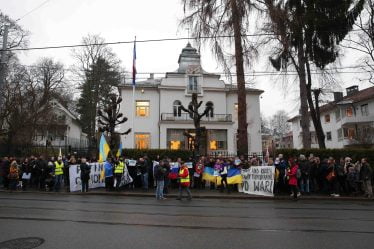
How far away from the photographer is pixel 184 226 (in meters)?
9.02

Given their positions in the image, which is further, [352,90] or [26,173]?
[352,90]

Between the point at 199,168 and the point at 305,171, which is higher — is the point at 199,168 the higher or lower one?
the higher one

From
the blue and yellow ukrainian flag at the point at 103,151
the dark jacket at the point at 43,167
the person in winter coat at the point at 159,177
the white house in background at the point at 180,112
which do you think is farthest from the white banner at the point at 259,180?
the white house in background at the point at 180,112

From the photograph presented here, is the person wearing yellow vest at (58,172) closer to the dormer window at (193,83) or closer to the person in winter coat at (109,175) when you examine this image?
the person in winter coat at (109,175)

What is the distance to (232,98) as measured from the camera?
4562cm

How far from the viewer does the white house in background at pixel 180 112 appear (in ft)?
138

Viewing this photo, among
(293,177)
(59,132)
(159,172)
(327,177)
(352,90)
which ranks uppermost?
(352,90)

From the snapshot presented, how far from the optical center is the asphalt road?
7211mm

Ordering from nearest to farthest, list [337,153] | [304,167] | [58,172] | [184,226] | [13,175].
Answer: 1. [184,226]
2. [304,167]
3. [58,172]
4. [13,175]
5. [337,153]

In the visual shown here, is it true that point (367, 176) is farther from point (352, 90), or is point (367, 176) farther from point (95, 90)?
point (352, 90)

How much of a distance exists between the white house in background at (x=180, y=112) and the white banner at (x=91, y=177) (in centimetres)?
2196

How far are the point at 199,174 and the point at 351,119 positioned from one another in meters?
39.6

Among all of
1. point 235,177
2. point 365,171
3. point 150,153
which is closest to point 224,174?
point 235,177

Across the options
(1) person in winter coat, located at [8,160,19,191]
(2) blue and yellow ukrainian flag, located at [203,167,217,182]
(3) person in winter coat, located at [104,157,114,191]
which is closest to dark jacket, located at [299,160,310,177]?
(2) blue and yellow ukrainian flag, located at [203,167,217,182]
